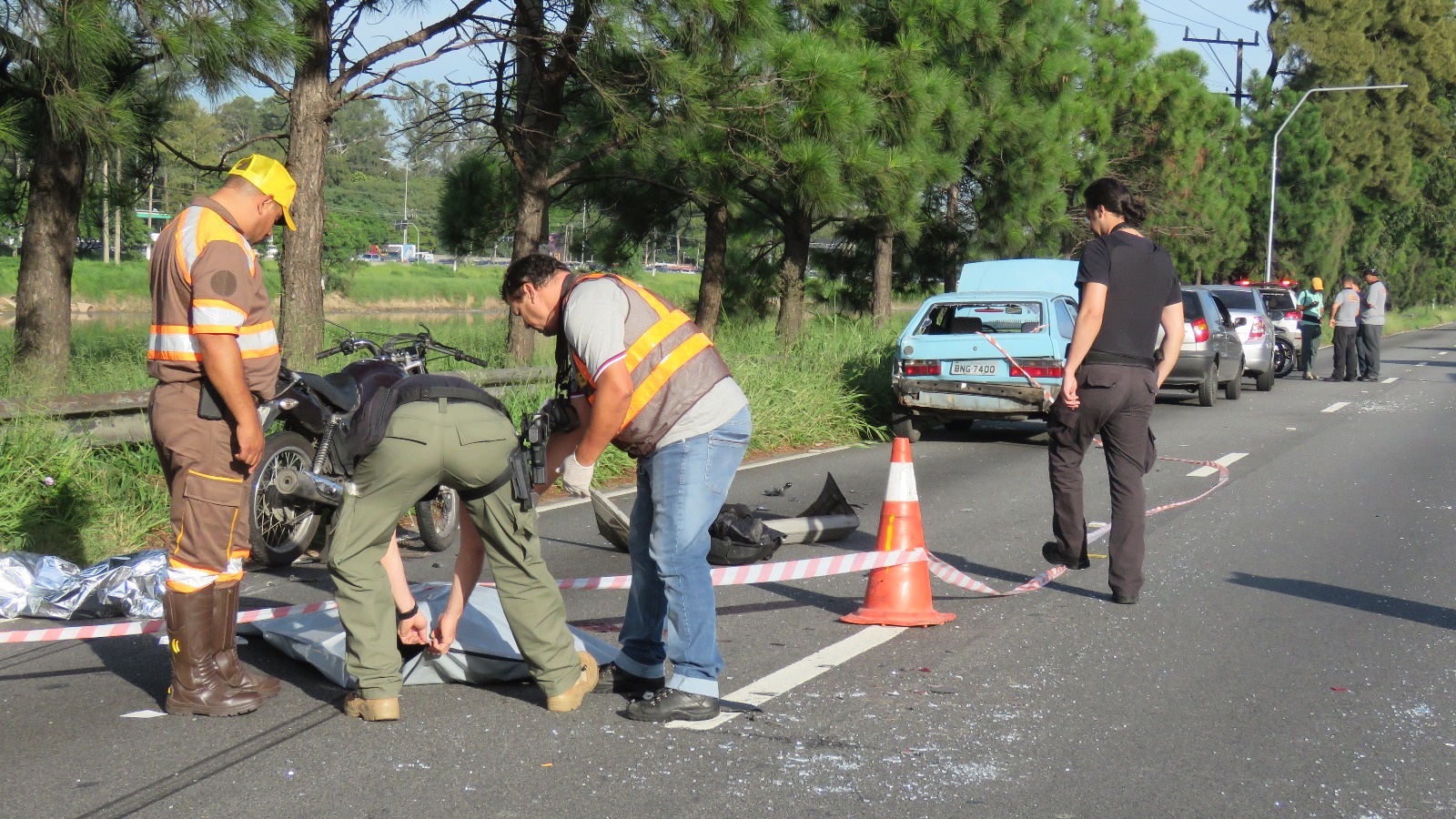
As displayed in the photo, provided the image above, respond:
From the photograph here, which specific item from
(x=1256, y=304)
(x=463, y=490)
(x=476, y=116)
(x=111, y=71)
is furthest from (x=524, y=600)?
(x=1256, y=304)

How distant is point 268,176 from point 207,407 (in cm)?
83

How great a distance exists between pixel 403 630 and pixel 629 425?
1.21 meters

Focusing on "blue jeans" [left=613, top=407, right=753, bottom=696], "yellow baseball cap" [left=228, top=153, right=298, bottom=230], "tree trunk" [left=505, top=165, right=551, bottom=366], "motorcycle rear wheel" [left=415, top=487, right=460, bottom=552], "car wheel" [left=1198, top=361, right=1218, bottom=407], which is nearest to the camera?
"blue jeans" [left=613, top=407, right=753, bottom=696]

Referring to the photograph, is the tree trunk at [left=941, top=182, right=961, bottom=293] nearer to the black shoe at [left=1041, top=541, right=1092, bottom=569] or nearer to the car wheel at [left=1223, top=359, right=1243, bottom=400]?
the car wheel at [left=1223, top=359, right=1243, bottom=400]

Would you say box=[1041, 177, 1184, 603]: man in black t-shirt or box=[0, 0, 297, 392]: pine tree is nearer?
box=[1041, 177, 1184, 603]: man in black t-shirt

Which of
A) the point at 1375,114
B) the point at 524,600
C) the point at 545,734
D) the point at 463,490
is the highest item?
the point at 1375,114

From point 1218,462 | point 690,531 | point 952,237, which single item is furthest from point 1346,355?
point 690,531

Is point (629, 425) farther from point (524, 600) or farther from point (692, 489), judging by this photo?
point (524, 600)

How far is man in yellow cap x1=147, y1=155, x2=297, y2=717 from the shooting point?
4.68 m

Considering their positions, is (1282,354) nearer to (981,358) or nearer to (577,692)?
(981,358)

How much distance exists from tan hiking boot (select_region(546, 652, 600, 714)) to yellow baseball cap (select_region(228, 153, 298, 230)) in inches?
75.9

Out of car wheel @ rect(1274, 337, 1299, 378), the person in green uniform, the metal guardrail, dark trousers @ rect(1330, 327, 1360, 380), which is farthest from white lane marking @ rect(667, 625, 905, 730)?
car wheel @ rect(1274, 337, 1299, 378)

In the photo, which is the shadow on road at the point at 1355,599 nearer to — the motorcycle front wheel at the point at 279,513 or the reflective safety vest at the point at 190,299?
the motorcycle front wheel at the point at 279,513

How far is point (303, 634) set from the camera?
5.38m
